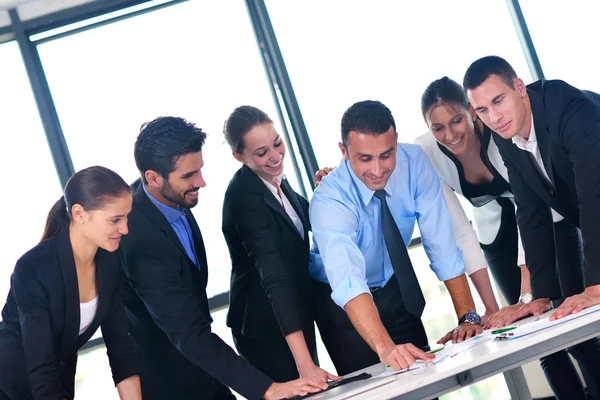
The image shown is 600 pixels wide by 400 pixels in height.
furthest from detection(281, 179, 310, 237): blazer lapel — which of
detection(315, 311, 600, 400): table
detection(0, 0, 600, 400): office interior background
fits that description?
detection(0, 0, 600, 400): office interior background

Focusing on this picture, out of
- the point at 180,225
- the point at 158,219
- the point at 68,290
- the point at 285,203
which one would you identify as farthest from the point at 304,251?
the point at 68,290

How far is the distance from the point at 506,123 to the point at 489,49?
2355mm

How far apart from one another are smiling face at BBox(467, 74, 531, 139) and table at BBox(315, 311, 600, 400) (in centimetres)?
81

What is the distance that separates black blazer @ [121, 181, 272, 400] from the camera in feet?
7.42

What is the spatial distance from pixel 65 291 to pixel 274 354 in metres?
0.88

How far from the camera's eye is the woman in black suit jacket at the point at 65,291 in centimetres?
213

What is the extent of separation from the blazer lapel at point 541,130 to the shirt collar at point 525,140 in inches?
1.2

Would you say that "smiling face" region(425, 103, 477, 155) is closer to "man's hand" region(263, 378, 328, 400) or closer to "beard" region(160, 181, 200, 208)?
"beard" region(160, 181, 200, 208)

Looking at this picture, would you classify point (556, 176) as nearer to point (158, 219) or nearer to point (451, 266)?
point (451, 266)

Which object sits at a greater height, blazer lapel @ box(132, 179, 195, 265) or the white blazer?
blazer lapel @ box(132, 179, 195, 265)

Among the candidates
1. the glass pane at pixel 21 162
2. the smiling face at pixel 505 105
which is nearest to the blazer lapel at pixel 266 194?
the smiling face at pixel 505 105

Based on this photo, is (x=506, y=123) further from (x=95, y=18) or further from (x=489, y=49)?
(x=95, y=18)

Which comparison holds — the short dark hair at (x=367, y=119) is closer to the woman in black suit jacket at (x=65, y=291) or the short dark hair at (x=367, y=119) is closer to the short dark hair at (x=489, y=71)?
the short dark hair at (x=489, y=71)

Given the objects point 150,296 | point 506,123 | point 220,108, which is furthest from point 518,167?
point 220,108
